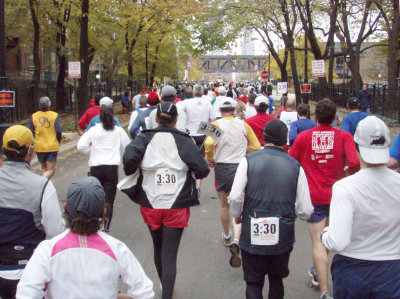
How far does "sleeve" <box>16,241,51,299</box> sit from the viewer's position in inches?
93.1

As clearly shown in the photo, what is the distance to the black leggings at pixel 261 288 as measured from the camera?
3.78 m

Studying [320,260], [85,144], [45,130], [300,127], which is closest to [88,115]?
[45,130]

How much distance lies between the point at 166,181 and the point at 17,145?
134 cm

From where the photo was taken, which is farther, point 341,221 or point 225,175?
point 225,175

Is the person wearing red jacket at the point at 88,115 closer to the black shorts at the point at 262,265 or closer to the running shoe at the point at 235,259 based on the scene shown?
the running shoe at the point at 235,259

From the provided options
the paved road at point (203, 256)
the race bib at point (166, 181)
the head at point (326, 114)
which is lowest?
Answer: the paved road at point (203, 256)

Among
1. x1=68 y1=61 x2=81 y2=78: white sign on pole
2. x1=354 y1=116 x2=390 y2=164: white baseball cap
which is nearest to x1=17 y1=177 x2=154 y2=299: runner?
x1=354 y1=116 x2=390 y2=164: white baseball cap

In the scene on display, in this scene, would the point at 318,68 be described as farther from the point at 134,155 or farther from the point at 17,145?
the point at 17,145

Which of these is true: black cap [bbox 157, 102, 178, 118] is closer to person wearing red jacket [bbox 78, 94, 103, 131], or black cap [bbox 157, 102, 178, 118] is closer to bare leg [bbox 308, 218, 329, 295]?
bare leg [bbox 308, 218, 329, 295]

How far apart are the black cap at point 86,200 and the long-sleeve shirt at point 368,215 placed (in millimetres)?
1431

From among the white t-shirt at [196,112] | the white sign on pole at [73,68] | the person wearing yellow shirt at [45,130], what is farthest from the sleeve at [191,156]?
the white sign on pole at [73,68]

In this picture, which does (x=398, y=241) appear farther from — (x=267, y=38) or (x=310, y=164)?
(x=267, y=38)

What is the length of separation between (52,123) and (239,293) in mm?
5326

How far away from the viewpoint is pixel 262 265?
12.3 feet
